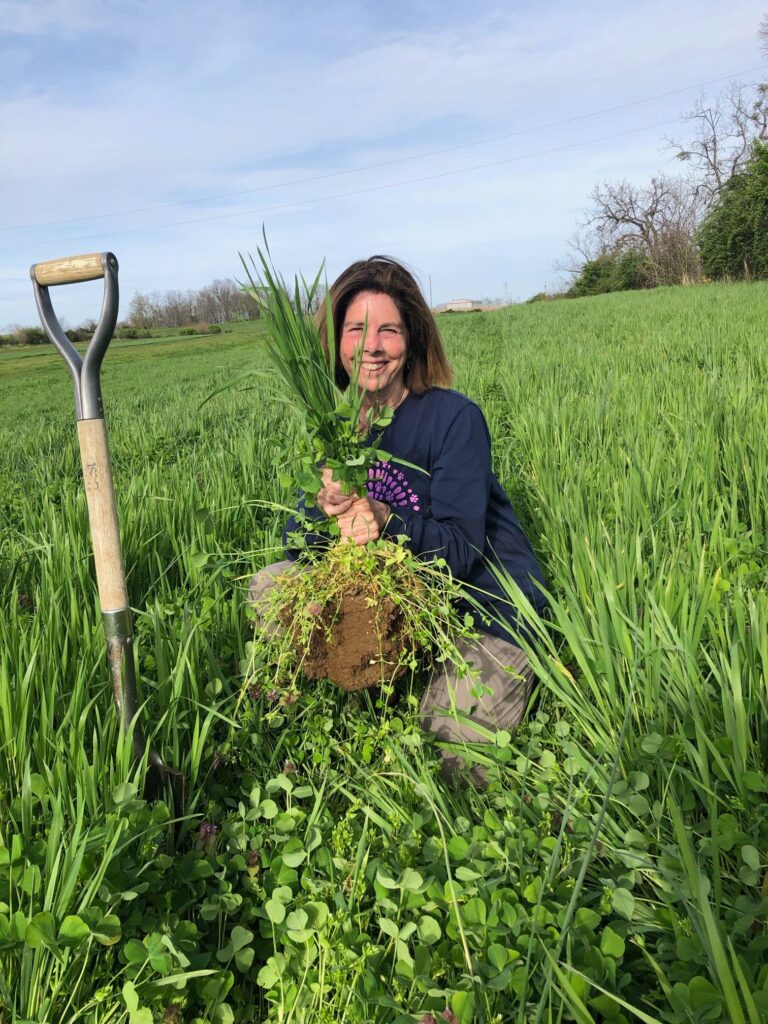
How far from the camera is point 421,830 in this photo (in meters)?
1.28

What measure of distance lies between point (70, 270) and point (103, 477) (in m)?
0.40

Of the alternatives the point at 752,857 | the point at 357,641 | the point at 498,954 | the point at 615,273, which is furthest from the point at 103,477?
the point at 615,273

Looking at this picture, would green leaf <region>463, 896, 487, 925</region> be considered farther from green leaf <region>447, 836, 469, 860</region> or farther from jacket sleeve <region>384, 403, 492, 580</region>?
jacket sleeve <region>384, 403, 492, 580</region>

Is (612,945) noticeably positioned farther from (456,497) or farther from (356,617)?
(456,497)

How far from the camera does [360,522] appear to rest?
1.47m

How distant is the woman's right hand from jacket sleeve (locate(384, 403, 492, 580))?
0.15 m

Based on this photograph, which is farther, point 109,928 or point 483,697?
point 483,697

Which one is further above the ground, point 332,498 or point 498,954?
point 332,498

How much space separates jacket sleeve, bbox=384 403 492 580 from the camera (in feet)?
5.32

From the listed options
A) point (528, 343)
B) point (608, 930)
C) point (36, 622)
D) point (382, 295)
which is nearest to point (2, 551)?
point (36, 622)

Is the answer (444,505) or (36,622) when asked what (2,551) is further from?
(444,505)

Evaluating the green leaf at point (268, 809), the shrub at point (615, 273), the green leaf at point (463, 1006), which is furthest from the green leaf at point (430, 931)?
the shrub at point (615, 273)

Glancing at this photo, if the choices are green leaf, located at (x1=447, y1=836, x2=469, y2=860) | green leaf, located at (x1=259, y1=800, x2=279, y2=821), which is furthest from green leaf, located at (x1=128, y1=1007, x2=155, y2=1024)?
green leaf, located at (x1=447, y1=836, x2=469, y2=860)

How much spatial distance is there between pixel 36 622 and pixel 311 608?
66 cm
